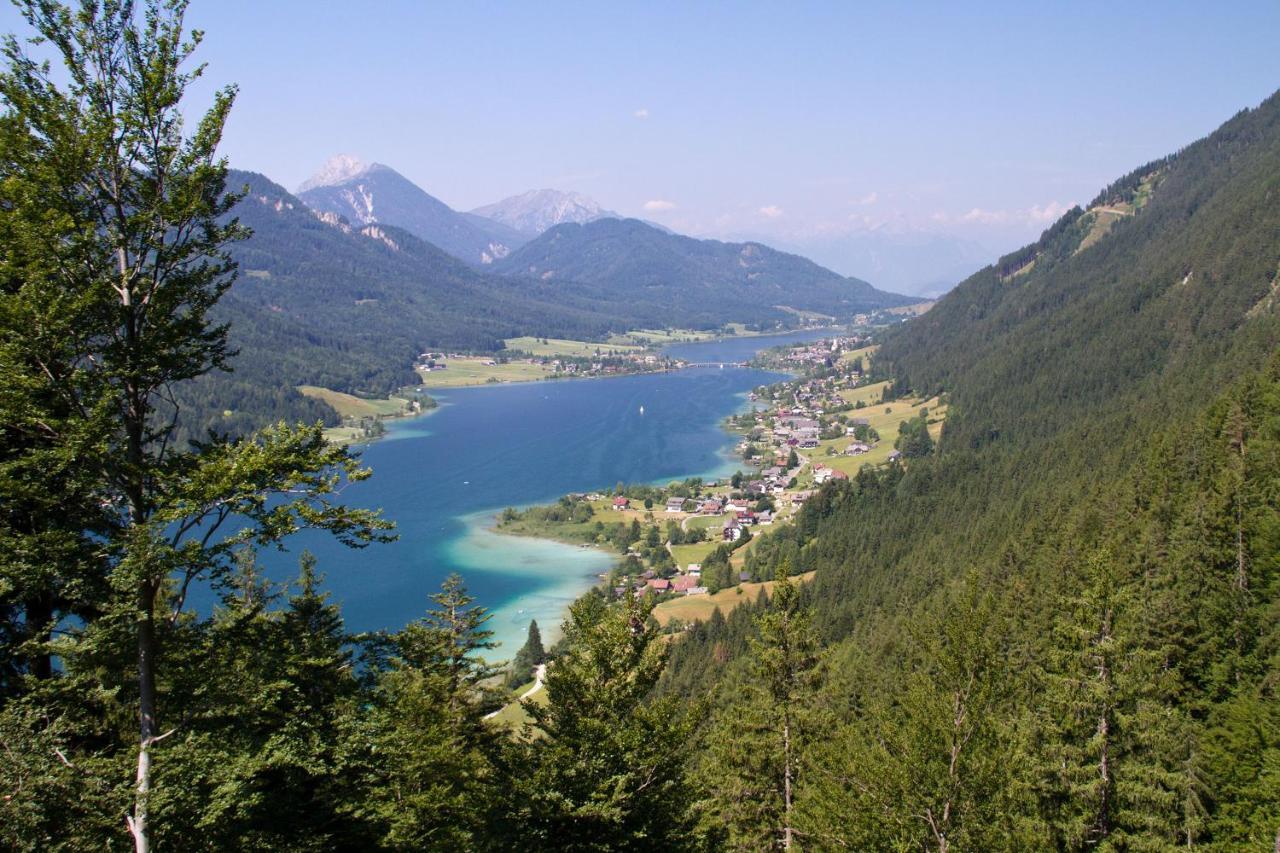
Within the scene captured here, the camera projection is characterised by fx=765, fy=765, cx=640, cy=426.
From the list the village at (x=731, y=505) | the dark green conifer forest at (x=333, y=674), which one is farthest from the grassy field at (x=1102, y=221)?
the dark green conifer forest at (x=333, y=674)

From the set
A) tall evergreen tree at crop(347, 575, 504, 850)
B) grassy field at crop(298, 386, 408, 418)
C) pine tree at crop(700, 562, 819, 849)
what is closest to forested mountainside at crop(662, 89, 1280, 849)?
pine tree at crop(700, 562, 819, 849)

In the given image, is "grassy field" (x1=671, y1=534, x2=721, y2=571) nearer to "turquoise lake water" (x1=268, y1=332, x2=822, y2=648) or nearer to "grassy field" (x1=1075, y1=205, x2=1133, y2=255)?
"turquoise lake water" (x1=268, y1=332, x2=822, y2=648)

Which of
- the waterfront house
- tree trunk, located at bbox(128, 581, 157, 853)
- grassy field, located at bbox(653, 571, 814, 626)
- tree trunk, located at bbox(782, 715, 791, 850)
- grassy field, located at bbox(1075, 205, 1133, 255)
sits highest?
grassy field, located at bbox(1075, 205, 1133, 255)

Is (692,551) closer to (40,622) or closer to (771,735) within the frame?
(771,735)

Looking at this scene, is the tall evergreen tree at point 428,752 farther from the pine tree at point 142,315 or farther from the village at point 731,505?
the village at point 731,505

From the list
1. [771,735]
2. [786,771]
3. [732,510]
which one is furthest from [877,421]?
[786,771]

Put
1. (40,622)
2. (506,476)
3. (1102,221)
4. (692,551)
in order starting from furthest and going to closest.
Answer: (1102,221)
(506,476)
(692,551)
(40,622)
